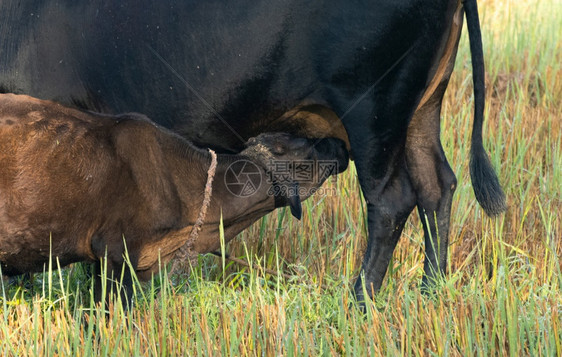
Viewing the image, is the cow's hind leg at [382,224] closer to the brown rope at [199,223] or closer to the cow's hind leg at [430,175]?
the cow's hind leg at [430,175]

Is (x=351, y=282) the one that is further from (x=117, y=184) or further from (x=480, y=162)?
(x=117, y=184)

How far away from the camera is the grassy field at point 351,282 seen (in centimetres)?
318

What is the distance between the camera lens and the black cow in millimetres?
4000

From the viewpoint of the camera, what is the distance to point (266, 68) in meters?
4.05

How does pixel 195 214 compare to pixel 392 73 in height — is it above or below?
below

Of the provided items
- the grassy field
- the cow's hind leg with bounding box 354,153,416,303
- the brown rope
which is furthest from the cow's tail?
the brown rope

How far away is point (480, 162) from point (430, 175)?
30 centimetres

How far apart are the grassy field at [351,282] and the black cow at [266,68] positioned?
1.02ft

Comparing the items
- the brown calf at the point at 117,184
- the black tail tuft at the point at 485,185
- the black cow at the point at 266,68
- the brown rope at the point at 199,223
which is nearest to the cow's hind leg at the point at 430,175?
the black cow at the point at 266,68

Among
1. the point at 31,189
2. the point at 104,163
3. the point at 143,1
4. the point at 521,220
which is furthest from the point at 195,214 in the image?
the point at 521,220

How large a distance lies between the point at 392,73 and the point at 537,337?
147 cm

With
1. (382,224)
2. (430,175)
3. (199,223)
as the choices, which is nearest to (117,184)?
(199,223)

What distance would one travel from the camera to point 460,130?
5.89 m

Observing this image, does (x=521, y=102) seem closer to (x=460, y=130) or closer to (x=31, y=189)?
(x=460, y=130)
